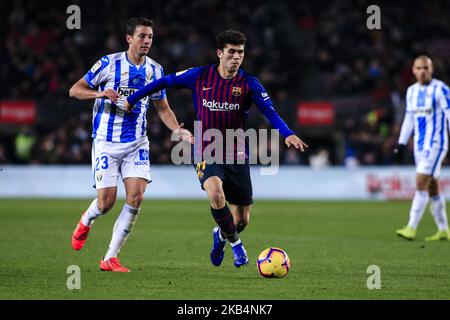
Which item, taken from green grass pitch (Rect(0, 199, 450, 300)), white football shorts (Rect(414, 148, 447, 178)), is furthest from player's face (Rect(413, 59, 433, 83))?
green grass pitch (Rect(0, 199, 450, 300))

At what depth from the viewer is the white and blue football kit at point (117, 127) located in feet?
30.2

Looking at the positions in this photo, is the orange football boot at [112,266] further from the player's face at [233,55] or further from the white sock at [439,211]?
the white sock at [439,211]

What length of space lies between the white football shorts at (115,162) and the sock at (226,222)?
855mm

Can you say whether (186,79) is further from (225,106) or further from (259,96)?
(259,96)

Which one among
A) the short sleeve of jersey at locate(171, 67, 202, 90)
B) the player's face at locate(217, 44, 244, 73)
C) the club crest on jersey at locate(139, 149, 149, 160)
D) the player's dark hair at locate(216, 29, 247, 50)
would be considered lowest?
the club crest on jersey at locate(139, 149, 149, 160)

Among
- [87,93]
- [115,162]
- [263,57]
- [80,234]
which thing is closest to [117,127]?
[115,162]

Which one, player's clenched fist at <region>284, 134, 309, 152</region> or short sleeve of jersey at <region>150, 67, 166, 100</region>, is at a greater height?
short sleeve of jersey at <region>150, 67, 166, 100</region>

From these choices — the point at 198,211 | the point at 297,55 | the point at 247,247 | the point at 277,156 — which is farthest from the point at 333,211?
the point at 297,55

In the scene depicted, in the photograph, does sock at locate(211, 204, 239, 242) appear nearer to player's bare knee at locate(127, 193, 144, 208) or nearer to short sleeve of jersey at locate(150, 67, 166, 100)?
player's bare knee at locate(127, 193, 144, 208)

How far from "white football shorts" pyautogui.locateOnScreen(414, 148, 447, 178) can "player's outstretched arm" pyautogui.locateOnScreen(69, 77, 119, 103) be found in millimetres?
6117

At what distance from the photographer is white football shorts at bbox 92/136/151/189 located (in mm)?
9188

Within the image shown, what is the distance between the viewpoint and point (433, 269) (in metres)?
9.45
